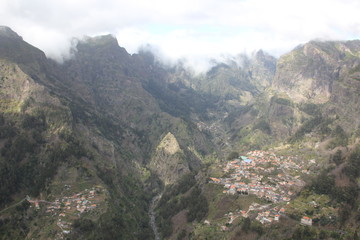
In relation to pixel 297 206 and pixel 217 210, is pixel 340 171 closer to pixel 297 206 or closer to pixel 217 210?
pixel 297 206

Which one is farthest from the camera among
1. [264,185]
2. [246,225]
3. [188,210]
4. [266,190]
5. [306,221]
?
[188,210]

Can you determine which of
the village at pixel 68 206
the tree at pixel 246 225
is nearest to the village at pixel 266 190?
the tree at pixel 246 225

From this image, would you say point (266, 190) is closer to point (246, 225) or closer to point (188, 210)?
point (246, 225)

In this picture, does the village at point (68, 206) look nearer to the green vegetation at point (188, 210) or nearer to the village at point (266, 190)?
the green vegetation at point (188, 210)

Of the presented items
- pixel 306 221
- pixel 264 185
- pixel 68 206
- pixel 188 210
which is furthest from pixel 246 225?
pixel 68 206

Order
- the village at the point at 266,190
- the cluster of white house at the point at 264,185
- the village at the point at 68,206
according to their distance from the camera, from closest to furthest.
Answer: the village at the point at 266,190, the village at the point at 68,206, the cluster of white house at the point at 264,185

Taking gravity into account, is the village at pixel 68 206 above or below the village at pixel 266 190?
above

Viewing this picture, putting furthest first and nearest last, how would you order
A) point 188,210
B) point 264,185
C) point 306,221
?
point 188,210 < point 264,185 < point 306,221

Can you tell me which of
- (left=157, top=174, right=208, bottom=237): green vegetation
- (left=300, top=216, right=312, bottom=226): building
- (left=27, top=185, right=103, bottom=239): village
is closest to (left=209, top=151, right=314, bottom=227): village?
(left=300, top=216, right=312, bottom=226): building

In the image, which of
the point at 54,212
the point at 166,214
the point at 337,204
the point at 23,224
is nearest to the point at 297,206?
the point at 337,204

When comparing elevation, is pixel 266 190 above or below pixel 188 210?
above
